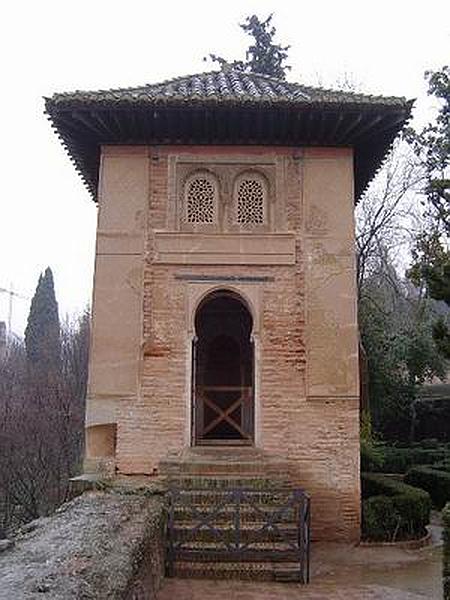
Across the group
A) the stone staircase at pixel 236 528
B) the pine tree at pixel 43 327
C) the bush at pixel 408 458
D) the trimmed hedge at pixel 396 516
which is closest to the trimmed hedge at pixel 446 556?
the stone staircase at pixel 236 528

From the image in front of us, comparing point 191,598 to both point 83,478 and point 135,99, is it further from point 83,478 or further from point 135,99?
point 135,99

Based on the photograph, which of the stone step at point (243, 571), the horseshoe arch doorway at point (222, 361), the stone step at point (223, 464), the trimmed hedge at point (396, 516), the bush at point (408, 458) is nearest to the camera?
the stone step at point (243, 571)

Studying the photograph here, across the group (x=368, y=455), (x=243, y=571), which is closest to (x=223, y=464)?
(x=243, y=571)

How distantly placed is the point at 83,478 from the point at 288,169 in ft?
19.2

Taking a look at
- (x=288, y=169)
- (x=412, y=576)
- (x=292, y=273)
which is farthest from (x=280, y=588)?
(x=288, y=169)

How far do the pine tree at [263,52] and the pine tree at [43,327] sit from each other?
16.5m

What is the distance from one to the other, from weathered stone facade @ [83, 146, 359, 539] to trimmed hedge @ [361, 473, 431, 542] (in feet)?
1.22

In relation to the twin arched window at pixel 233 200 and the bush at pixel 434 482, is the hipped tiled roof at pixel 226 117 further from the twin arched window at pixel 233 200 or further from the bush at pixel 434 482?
→ the bush at pixel 434 482

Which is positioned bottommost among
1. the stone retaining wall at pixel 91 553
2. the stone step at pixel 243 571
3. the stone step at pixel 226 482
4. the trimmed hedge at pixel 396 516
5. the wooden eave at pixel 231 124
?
the stone step at pixel 243 571

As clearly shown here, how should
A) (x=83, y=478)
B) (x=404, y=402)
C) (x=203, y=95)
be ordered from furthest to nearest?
(x=404, y=402) < (x=203, y=95) < (x=83, y=478)

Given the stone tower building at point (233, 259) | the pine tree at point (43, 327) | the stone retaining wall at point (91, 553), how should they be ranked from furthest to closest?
the pine tree at point (43, 327), the stone tower building at point (233, 259), the stone retaining wall at point (91, 553)

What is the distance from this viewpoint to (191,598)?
8008 mm

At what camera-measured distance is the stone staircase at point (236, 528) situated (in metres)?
9.00

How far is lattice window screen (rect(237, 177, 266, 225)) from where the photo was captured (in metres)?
12.3
